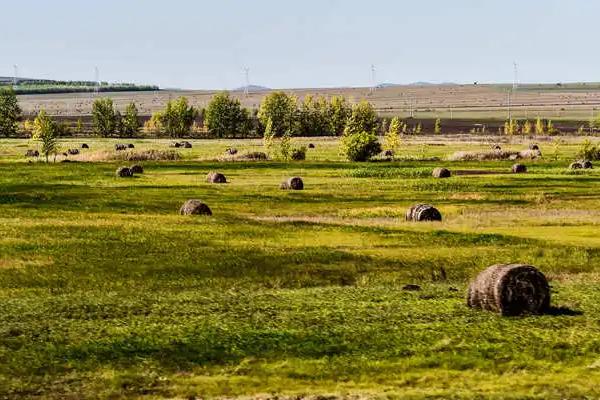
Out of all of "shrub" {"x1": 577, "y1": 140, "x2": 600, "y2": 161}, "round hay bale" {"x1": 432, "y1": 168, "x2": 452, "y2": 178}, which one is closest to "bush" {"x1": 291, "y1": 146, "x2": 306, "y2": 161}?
"round hay bale" {"x1": 432, "y1": 168, "x2": 452, "y2": 178}

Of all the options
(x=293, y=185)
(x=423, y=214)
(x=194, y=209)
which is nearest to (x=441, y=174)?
(x=293, y=185)

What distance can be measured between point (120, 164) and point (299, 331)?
83.5 metres

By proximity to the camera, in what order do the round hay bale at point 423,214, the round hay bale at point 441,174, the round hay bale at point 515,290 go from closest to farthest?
the round hay bale at point 515,290 < the round hay bale at point 423,214 < the round hay bale at point 441,174

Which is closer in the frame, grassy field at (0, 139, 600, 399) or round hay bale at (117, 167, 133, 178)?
grassy field at (0, 139, 600, 399)

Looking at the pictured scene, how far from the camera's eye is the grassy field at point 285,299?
22.0 m

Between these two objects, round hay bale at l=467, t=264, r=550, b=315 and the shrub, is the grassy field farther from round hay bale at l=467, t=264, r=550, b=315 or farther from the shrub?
the shrub

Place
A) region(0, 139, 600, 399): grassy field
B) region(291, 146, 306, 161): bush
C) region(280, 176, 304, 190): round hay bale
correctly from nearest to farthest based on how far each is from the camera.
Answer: region(0, 139, 600, 399): grassy field < region(280, 176, 304, 190): round hay bale < region(291, 146, 306, 161): bush

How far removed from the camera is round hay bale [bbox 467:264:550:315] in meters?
27.5

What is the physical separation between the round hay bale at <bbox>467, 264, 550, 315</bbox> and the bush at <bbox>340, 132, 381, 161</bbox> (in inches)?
3454

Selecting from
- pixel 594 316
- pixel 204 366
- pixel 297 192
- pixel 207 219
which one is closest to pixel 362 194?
pixel 297 192

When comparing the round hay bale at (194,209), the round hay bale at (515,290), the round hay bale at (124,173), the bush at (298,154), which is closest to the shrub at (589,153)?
the bush at (298,154)

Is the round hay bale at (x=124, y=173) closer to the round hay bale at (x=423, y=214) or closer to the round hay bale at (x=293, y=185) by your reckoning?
the round hay bale at (x=293, y=185)

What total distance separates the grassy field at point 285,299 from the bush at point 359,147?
45.8 metres

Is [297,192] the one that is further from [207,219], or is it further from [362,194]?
[207,219]
